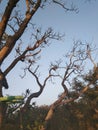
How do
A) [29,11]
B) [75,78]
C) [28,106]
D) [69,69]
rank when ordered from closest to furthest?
1. [29,11]
2. [28,106]
3. [69,69]
4. [75,78]

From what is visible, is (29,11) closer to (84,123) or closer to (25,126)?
(25,126)

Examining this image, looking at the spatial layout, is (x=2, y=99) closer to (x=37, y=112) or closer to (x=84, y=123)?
(x=84, y=123)

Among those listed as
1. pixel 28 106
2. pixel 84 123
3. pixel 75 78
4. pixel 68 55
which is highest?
pixel 68 55

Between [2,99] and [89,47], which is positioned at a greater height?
[89,47]

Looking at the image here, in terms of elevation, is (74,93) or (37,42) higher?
(37,42)

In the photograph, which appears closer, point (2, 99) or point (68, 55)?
point (2, 99)

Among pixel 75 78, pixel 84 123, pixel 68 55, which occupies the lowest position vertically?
pixel 84 123

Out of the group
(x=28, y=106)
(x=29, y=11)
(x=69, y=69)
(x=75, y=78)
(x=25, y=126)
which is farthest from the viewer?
(x=75, y=78)

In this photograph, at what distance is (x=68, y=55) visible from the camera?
94.6ft

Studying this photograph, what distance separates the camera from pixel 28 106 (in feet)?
80.0

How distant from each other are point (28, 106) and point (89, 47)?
8563 millimetres

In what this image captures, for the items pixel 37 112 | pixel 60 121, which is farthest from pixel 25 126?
pixel 37 112

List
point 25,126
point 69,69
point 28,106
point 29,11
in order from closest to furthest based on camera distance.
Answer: point 29,11 < point 25,126 < point 28,106 < point 69,69

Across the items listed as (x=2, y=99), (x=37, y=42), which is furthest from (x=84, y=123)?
(x=2, y=99)
